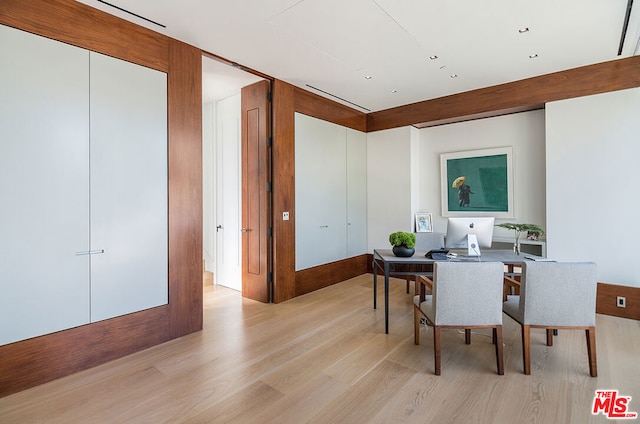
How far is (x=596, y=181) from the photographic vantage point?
3627mm

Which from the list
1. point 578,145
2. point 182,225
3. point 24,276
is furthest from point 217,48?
point 578,145

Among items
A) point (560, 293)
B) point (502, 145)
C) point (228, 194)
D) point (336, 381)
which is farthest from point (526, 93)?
point (228, 194)

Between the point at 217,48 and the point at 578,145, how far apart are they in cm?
442

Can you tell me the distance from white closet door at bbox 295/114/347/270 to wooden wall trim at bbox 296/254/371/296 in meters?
0.10

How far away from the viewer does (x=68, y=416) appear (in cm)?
193

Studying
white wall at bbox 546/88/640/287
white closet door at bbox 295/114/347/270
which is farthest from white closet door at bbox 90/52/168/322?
white wall at bbox 546/88/640/287

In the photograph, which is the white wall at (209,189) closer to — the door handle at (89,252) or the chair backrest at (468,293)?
the door handle at (89,252)

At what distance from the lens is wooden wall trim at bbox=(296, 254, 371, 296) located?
451 centimetres

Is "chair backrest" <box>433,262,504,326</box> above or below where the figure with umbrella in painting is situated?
below

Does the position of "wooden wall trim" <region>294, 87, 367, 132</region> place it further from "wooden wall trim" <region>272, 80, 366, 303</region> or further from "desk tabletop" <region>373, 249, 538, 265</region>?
"desk tabletop" <region>373, 249, 538, 265</region>

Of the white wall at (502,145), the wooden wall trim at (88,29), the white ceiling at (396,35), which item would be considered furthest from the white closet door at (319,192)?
the wooden wall trim at (88,29)

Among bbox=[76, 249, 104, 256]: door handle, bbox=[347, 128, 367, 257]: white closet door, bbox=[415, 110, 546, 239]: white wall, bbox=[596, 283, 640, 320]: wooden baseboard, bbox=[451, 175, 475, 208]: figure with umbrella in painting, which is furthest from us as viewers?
bbox=[347, 128, 367, 257]: white closet door

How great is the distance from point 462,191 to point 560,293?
2860 millimetres

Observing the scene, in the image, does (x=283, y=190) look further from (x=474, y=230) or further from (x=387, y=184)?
(x=474, y=230)
